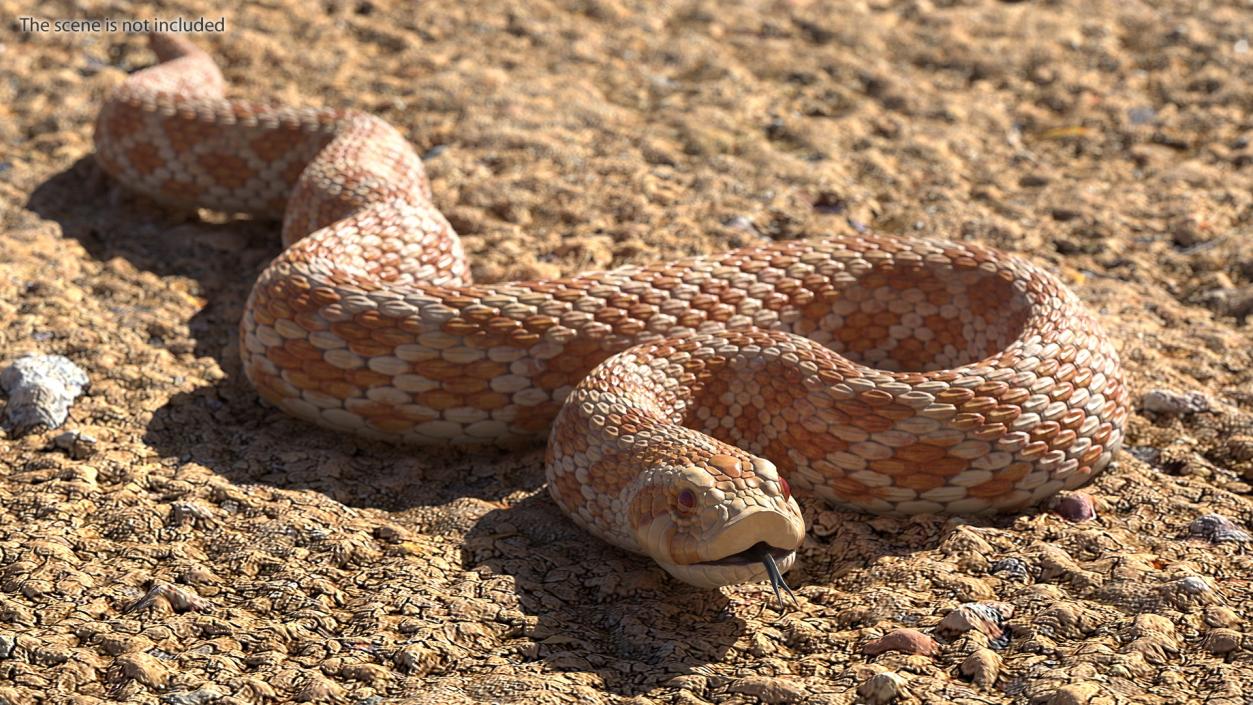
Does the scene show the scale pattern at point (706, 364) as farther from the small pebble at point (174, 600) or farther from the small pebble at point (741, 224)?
the small pebble at point (174, 600)

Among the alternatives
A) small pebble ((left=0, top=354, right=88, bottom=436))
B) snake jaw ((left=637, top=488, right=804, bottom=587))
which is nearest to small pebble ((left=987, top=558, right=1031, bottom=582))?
snake jaw ((left=637, top=488, right=804, bottom=587))

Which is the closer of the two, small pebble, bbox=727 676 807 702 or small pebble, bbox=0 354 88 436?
small pebble, bbox=727 676 807 702

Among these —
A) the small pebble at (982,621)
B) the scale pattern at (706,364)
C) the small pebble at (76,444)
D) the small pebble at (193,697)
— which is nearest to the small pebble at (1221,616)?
the small pebble at (982,621)

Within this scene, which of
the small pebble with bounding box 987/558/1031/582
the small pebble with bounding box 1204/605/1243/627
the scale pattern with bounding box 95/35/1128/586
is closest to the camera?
the small pebble with bounding box 1204/605/1243/627

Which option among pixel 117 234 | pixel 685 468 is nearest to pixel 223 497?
pixel 685 468

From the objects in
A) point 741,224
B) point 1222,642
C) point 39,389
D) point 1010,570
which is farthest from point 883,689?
Answer: point 741,224

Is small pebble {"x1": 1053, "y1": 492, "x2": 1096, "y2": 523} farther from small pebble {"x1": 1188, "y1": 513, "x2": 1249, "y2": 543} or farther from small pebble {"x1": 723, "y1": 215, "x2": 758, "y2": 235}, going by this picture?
small pebble {"x1": 723, "y1": 215, "x2": 758, "y2": 235}

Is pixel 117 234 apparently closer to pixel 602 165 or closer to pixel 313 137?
pixel 313 137
